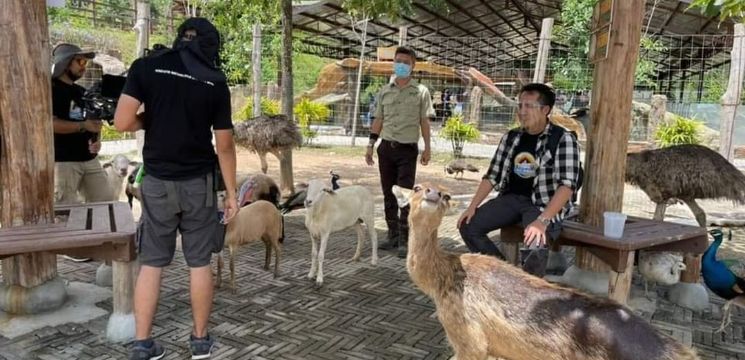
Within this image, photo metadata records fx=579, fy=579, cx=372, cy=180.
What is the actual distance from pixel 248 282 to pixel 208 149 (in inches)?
76.9

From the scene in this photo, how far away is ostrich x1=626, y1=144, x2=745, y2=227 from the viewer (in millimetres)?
5613

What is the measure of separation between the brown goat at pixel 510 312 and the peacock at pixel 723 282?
84.6 inches

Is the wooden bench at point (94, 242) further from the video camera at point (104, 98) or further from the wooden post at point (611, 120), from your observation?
the wooden post at point (611, 120)

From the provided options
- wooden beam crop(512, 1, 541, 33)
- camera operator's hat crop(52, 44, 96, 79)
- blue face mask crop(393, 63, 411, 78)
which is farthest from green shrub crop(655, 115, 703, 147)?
camera operator's hat crop(52, 44, 96, 79)

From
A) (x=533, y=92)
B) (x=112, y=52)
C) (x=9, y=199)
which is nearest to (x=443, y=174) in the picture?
(x=533, y=92)

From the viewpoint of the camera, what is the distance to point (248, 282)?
16.3ft

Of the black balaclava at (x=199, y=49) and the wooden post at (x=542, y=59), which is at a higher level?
the wooden post at (x=542, y=59)

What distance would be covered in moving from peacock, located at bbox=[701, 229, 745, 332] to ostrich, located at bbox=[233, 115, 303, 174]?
19.0 ft

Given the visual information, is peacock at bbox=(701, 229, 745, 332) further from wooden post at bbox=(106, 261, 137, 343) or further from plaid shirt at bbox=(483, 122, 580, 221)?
wooden post at bbox=(106, 261, 137, 343)

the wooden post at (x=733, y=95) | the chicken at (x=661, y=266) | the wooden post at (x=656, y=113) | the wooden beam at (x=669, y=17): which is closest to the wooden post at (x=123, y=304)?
the chicken at (x=661, y=266)

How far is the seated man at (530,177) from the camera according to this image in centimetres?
394

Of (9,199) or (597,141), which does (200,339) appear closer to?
(9,199)

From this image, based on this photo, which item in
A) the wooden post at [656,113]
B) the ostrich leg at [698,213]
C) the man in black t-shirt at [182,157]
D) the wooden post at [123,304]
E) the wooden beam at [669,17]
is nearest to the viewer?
the man in black t-shirt at [182,157]

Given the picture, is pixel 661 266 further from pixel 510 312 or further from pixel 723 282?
pixel 510 312
